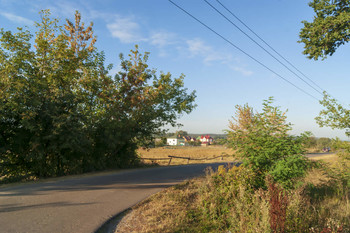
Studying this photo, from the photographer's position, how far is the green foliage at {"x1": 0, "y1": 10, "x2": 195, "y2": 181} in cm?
1230

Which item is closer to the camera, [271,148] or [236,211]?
[236,211]

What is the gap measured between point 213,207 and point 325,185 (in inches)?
271

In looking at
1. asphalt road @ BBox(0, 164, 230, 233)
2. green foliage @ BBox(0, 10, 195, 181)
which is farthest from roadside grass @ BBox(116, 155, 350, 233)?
green foliage @ BBox(0, 10, 195, 181)

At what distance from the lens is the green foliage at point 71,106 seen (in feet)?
40.3

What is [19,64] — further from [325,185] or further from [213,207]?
[325,185]

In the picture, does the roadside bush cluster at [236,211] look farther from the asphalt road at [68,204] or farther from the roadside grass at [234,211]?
the asphalt road at [68,204]

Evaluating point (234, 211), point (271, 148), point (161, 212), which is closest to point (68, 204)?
point (161, 212)

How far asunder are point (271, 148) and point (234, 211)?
110 inches

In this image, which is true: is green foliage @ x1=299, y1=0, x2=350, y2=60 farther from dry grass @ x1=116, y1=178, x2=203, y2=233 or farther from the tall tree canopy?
dry grass @ x1=116, y1=178, x2=203, y2=233

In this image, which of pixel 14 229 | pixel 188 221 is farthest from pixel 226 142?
pixel 14 229

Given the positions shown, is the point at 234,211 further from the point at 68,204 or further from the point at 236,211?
the point at 68,204

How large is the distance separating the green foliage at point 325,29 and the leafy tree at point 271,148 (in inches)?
278

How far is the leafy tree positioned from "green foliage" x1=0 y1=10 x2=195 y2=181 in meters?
8.87

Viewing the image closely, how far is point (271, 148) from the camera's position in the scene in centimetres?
801
